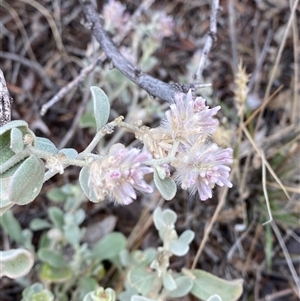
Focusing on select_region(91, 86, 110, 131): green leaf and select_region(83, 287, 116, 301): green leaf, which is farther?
select_region(83, 287, 116, 301): green leaf

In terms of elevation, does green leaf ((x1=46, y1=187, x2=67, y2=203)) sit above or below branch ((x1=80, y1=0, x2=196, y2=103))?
below

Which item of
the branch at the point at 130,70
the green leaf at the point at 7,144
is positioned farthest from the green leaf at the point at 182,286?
the green leaf at the point at 7,144

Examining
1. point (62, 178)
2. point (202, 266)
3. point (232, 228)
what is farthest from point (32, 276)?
point (232, 228)

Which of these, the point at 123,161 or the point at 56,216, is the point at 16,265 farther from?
the point at 56,216

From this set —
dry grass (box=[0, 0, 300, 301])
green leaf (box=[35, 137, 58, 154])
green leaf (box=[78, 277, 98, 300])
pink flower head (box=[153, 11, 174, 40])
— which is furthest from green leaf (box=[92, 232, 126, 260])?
pink flower head (box=[153, 11, 174, 40])

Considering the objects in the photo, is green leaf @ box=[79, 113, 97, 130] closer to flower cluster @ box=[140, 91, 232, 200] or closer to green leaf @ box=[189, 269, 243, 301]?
green leaf @ box=[189, 269, 243, 301]

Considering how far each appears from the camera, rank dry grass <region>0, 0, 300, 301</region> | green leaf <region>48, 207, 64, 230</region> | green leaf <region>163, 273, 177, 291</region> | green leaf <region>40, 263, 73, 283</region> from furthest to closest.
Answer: dry grass <region>0, 0, 300, 301</region> → green leaf <region>48, 207, 64, 230</region> → green leaf <region>40, 263, 73, 283</region> → green leaf <region>163, 273, 177, 291</region>

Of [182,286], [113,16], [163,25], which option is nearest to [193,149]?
[182,286]
